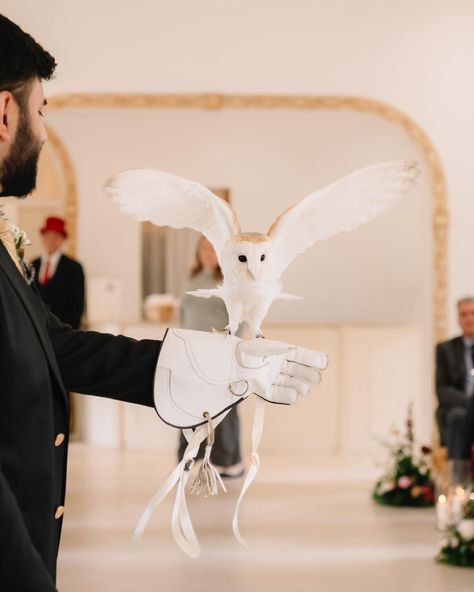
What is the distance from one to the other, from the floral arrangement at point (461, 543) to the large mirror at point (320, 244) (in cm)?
321

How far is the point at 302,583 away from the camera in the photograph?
3.75 m

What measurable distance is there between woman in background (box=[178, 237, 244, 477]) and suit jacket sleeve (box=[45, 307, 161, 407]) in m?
3.01

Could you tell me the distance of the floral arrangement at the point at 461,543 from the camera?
13.1 feet

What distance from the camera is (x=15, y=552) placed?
126cm

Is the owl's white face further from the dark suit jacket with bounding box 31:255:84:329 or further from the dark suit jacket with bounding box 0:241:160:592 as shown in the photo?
the dark suit jacket with bounding box 31:255:84:329

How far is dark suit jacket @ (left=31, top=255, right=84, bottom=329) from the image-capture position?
6738mm

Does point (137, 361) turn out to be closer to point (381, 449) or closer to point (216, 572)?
point (216, 572)

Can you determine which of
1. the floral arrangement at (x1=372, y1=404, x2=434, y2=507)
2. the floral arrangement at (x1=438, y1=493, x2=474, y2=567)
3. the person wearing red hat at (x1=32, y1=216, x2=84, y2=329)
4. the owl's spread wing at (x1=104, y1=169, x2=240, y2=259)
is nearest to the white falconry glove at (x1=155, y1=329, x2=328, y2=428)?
the owl's spread wing at (x1=104, y1=169, x2=240, y2=259)

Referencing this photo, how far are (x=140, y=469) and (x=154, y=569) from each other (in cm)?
275

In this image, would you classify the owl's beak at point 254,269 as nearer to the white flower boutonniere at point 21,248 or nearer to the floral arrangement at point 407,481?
the white flower boutonniere at point 21,248

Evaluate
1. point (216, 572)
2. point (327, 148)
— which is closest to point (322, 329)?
point (327, 148)

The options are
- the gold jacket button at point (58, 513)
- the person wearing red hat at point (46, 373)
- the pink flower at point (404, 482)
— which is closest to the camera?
the person wearing red hat at point (46, 373)

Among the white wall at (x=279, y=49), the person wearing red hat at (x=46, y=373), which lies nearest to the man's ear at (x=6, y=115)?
the person wearing red hat at (x=46, y=373)

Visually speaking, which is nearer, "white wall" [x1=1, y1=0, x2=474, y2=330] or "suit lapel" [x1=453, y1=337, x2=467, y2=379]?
"suit lapel" [x1=453, y1=337, x2=467, y2=379]
